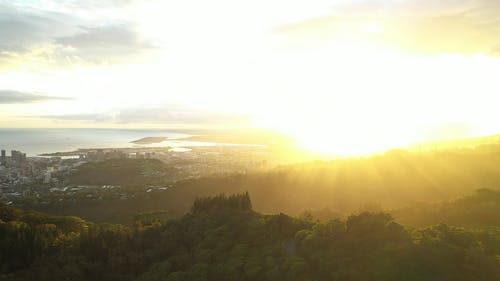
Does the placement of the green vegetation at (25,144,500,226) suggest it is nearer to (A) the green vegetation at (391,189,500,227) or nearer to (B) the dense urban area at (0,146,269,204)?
(B) the dense urban area at (0,146,269,204)

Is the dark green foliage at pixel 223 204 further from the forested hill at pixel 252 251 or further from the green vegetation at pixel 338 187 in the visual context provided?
the green vegetation at pixel 338 187

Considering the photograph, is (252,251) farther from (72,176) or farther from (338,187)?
(72,176)

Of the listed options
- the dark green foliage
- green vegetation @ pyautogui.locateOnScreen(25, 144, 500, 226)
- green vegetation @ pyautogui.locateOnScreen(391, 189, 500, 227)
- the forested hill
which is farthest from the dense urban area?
green vegetation @ pyautogui.locateOnScreen(391, 189, 500, 227)

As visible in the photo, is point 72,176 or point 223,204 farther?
point 72,176

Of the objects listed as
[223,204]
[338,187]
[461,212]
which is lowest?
[338,187]

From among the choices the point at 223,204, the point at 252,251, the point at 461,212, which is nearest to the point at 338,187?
the point at 461,212

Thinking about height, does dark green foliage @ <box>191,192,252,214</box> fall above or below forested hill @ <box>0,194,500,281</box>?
above

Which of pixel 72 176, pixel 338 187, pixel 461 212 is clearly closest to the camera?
pixel 461 212

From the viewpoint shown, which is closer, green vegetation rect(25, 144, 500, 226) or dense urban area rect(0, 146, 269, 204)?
green vegetation rect(25, 144, 500, 226)
